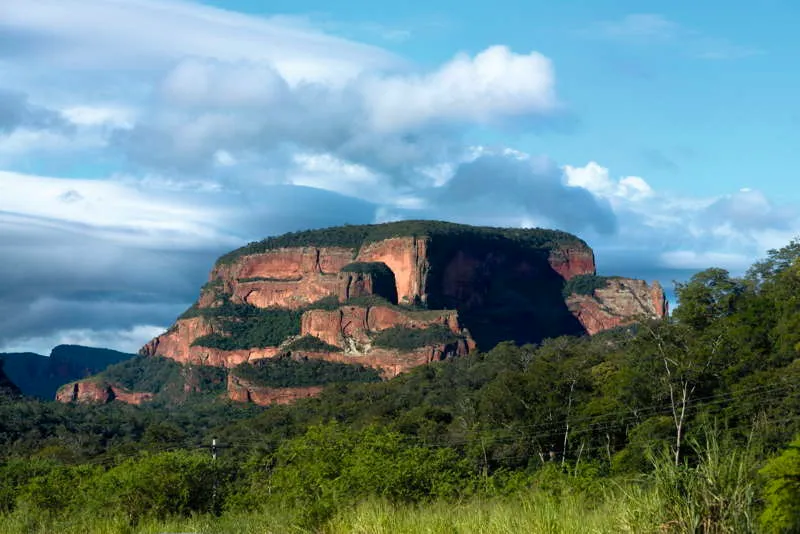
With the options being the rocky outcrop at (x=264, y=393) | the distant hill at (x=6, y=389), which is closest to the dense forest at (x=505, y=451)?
the distant hill at (x=6, y=389)

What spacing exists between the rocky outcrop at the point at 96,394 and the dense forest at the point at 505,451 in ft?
182

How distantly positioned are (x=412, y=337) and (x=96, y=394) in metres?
53.8

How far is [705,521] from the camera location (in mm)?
10953

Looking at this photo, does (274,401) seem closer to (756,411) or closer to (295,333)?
(295,333)

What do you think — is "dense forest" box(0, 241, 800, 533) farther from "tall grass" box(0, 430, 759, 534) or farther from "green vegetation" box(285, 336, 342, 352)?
"green vegetation" box(285, 336, 342, 352)

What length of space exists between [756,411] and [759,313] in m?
13.3

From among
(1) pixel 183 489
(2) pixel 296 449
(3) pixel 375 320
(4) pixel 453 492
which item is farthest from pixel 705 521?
(3) pixel 375 320

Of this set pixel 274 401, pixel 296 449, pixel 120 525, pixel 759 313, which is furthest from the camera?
pixel 274 401

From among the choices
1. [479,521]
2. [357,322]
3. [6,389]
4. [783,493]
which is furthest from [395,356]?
[783,493]

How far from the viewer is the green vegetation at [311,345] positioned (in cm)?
18062

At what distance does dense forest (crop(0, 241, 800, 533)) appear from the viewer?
12.9 m

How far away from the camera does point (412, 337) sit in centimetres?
17500

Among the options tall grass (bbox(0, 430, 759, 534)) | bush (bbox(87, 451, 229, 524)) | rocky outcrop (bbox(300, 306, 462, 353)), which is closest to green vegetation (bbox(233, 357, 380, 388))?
rocky outcrop (bbox(300, 306, 462, 353))

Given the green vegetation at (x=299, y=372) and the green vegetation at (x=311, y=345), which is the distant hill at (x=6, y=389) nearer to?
the green vegetation at (x=299, y=372)
